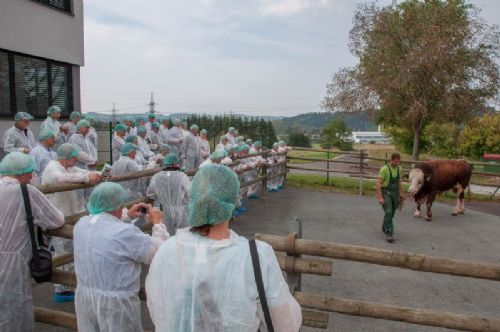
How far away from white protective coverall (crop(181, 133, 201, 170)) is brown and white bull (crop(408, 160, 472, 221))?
6.17 m

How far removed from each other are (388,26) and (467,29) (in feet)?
9.86

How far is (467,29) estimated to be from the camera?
57.8 ft

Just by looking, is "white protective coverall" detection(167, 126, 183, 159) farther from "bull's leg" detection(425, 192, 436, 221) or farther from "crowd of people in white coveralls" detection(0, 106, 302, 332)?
"crowd of people in white coveralls" detection(0, 106, 302, 332)

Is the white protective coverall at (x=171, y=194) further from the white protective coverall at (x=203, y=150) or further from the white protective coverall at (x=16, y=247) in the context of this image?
the white protective coverall at (x=203, y=150)

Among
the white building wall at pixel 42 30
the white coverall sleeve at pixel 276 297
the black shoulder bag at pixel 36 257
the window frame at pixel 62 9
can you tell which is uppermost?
the window frame at pixel 62 9

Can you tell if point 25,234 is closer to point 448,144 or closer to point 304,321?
point 304,321

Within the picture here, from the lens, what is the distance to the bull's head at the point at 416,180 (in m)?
10.7

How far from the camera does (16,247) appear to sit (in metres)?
3.49

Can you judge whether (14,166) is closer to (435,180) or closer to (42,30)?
(435,180)

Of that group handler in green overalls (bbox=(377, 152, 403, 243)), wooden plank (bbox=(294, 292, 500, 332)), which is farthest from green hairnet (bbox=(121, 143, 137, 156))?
wooden plank (bbox=(294, 292, 500, 332))

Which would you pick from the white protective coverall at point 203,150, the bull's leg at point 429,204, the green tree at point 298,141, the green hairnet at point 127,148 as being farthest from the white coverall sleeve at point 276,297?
the green tree at point 298,141

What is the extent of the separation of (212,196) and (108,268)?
4.29ft

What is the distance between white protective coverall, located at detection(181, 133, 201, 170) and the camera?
1358cm

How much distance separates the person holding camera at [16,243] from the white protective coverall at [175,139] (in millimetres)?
10024
